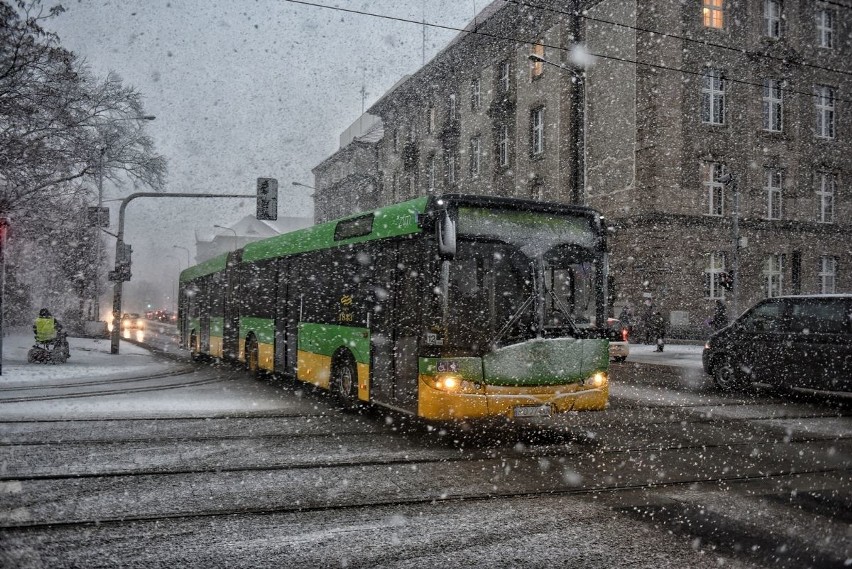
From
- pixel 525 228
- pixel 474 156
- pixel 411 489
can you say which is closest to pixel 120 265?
pixel 525 228

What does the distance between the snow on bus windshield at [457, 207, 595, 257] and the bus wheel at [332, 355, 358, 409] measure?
3.11m

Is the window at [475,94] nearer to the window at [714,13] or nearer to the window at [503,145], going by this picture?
the window at [503,145]

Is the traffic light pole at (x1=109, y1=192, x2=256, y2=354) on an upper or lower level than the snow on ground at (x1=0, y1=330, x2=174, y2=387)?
upper

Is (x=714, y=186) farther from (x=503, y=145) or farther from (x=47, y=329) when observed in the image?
(x=47, y=329)

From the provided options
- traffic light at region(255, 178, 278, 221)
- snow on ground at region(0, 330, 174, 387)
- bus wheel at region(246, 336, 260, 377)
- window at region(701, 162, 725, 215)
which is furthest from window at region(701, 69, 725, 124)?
snow on ground at region(0, 330, 174, 387)

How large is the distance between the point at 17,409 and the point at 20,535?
6.79 m

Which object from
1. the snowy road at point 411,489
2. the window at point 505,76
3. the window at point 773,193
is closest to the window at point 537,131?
the window at point 505,76

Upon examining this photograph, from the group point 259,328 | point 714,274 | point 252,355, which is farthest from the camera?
point 714,274

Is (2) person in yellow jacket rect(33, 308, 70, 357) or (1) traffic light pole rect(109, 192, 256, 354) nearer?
(2) person in yellow jacket rect(33, 308, 70, 357)

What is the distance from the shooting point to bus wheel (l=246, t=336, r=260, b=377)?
15202 mm

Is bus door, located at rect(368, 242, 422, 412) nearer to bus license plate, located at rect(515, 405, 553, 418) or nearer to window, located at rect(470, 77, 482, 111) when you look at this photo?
bus license plate, located at rect(515, 405, 553, 418)

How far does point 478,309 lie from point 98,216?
2354cm

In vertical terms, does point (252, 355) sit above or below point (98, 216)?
below

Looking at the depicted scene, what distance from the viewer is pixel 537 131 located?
37625mm
